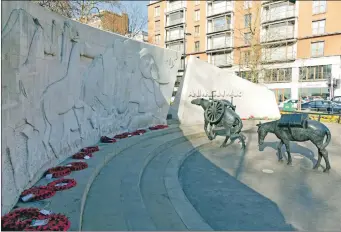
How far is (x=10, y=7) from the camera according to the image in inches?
129

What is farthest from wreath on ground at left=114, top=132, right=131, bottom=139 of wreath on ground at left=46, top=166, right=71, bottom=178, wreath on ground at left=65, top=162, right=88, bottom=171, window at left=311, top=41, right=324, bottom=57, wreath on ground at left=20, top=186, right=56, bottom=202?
window at left=311, top=41, right=324, bottom=57

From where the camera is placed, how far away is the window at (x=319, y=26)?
30.6m

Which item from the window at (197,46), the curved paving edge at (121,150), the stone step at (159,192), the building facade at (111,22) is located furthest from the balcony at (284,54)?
the stone step at (159,192)

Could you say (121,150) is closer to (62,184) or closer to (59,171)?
(59,171)

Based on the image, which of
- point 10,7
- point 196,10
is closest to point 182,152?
point 10,7

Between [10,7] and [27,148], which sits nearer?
[10,7]

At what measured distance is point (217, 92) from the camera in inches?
569

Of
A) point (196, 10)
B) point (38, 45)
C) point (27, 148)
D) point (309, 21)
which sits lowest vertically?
point (27, 148)

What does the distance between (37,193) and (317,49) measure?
115ft

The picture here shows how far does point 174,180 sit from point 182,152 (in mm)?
2446

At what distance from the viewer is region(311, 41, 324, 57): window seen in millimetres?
30673

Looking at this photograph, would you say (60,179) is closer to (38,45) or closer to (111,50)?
(38,45)

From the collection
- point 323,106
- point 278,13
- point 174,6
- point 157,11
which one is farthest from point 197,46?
point 323,106

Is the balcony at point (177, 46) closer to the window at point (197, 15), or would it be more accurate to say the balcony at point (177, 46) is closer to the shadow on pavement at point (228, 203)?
the window at point (197, 15)
